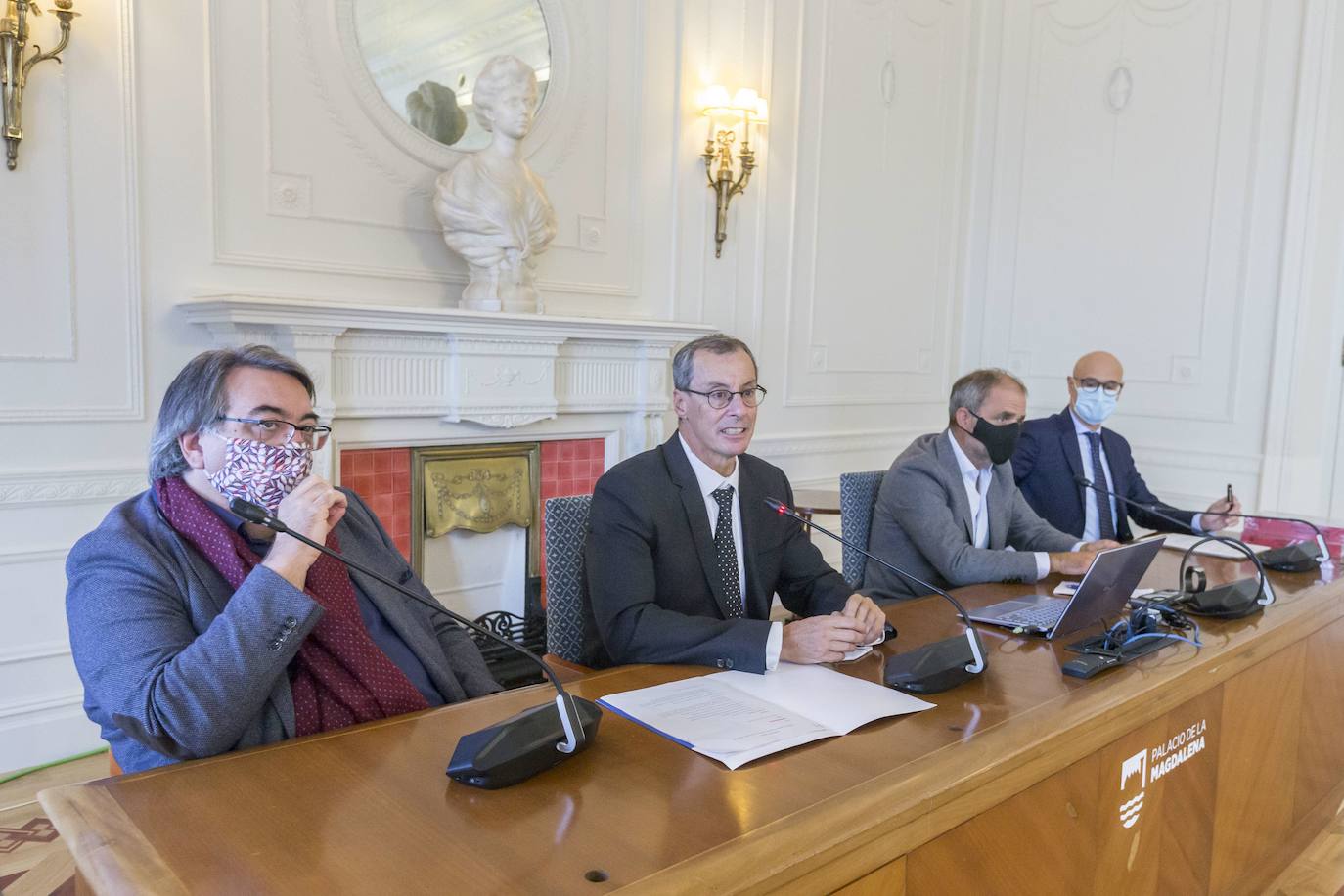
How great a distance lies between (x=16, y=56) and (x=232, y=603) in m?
1.99

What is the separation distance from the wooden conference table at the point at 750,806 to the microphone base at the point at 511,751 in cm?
2

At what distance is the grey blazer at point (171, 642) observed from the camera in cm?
116

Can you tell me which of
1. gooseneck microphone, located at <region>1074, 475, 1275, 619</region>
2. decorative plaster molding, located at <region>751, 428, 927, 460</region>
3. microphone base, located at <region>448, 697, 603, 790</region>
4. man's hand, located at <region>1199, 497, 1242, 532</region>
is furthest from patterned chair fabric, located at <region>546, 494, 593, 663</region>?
decorative plaster molding, located at <region>751, 428, 927, 460</region>

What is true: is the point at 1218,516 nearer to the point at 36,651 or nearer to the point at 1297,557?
the point at 1297,557

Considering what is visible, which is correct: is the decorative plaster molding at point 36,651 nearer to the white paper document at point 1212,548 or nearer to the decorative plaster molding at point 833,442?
the decorative plaster molding at point 833,442

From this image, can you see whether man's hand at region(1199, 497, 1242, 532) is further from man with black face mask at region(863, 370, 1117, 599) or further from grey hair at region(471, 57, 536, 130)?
grey hair at region(471, 57, 536, 130)

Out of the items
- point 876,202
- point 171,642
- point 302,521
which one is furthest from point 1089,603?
point 876,202

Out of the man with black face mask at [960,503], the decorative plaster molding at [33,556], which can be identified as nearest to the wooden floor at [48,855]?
the decorative plaster molding at [33,556]

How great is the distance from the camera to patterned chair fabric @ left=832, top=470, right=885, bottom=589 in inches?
103

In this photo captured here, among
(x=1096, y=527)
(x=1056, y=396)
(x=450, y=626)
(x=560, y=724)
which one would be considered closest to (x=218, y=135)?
(x=450, y=626)

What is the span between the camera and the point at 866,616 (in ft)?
5.18

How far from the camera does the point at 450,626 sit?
1.70 metres

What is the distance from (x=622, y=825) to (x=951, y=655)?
0.67 m

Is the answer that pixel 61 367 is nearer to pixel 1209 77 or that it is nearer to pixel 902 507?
pixel 902 507
